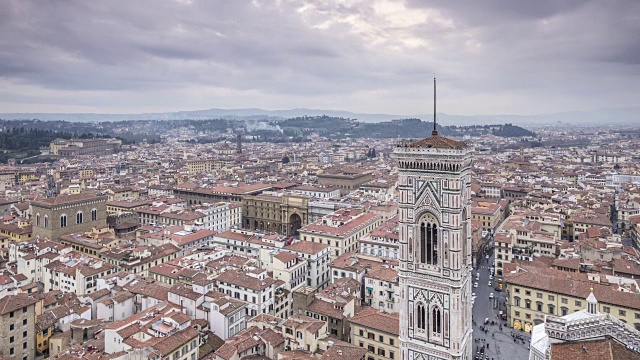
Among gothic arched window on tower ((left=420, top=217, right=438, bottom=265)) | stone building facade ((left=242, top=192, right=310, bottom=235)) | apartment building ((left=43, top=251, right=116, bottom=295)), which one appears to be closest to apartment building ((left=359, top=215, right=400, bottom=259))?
stone building facade ((left=242, top=192, right=310, bottom=235))

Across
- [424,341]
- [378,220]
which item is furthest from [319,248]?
[424,341]

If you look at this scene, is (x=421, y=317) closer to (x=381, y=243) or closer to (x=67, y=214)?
(x=381, y=243)

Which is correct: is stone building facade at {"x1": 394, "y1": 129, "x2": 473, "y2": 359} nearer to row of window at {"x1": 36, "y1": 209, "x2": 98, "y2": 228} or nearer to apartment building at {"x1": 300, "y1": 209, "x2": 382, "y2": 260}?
apartment building at {"x1": 300, "y1": 209, "x2": 382, "y2": 260}

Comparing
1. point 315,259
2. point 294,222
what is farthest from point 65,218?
point 315,259

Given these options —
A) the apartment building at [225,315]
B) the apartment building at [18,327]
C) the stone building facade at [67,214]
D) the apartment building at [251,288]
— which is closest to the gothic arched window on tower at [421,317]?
the apartment building at [225,315]

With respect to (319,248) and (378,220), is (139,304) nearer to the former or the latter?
(319,248)

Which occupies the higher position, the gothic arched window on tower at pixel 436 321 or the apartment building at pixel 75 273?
→ the gothic arched window on tower at pixel 436 321

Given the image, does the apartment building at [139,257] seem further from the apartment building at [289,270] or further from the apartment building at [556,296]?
the apartment building at [556,296]
